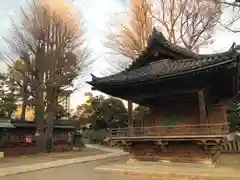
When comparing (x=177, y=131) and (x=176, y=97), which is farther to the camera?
(x=176, y=97)

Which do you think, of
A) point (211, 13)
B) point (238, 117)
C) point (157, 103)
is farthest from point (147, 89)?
point (238, 117)

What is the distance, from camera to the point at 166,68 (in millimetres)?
12672

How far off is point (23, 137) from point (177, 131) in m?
18.2

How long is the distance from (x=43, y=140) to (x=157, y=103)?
615 inches

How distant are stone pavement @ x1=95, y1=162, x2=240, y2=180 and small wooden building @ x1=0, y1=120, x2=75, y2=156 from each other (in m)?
12.5

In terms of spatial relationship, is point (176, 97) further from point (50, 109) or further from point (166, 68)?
point (50, 109)

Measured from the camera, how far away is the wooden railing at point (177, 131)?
10859 millimetres

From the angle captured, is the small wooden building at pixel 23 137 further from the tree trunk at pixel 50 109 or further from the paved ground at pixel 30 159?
the paved ground at pixel 30 159

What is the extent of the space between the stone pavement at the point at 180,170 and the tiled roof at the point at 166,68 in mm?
4196

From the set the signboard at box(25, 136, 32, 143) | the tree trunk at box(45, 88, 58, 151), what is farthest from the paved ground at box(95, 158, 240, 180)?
the tree trunk at box(45, 88, 58, 151)

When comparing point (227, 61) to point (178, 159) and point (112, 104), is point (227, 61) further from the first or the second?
point (112, 104)

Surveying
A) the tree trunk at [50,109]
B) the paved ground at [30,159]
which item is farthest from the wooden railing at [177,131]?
the tree trunk at [50,109]

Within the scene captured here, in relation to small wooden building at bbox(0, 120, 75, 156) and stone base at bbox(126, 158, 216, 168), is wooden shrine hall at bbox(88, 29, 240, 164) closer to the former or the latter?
stone base at bbox(126, 158, 216, 168)

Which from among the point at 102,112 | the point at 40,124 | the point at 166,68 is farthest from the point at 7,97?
the point at 166,68
